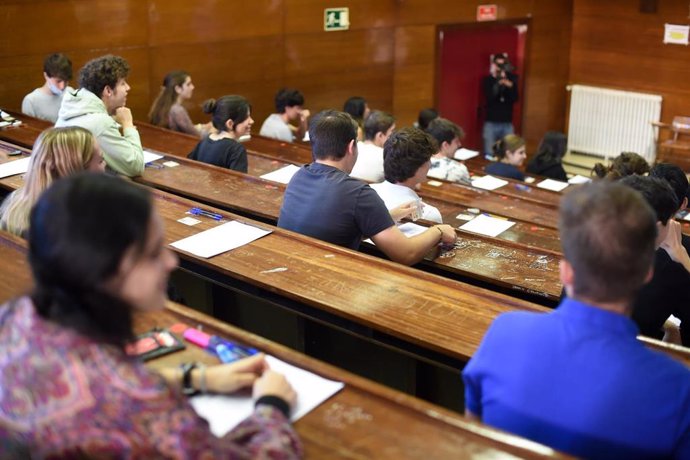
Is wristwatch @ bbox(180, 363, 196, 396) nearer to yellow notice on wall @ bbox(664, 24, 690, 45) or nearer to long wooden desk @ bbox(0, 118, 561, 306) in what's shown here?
long wooden desk @ bbox(0, 118, 561, 306)

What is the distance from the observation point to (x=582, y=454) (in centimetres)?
164

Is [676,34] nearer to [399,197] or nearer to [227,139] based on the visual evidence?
[227,139]

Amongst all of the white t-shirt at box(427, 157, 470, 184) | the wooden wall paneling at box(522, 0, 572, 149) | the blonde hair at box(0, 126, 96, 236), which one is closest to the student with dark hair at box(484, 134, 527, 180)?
the white t-shirt at box(427, 157, 470, 184)

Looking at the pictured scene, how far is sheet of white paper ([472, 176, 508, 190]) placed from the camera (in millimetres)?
5627

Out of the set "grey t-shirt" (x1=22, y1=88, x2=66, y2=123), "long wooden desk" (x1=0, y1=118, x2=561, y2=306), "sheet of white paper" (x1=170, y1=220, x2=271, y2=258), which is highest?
"grey t-shirt" (x1=22, y1=88, x2=66, y2=123)

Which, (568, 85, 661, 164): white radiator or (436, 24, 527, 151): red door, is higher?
(436, 24, 527, 151): red door

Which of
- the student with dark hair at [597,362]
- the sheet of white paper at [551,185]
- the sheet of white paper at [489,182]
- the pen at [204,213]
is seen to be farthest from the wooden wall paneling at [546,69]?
the student with dark hair at [597,362]

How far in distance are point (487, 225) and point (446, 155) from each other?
214 centimetres

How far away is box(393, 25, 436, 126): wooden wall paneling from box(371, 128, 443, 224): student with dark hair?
550 centimetres

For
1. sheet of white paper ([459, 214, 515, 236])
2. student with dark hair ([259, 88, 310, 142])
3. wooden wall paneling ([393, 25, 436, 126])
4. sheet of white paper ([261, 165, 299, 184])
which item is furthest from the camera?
wooden wall paneling ([393, 25, 436, 126])

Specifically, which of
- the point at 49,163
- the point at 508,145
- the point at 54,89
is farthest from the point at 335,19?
the point at 49,163

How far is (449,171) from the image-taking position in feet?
Result: 18.1

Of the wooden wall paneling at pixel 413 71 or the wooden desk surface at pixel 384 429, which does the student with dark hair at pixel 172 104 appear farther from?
the wooden desk surface at pixel 384 429

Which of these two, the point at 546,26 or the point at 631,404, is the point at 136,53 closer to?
the point at 546,26
